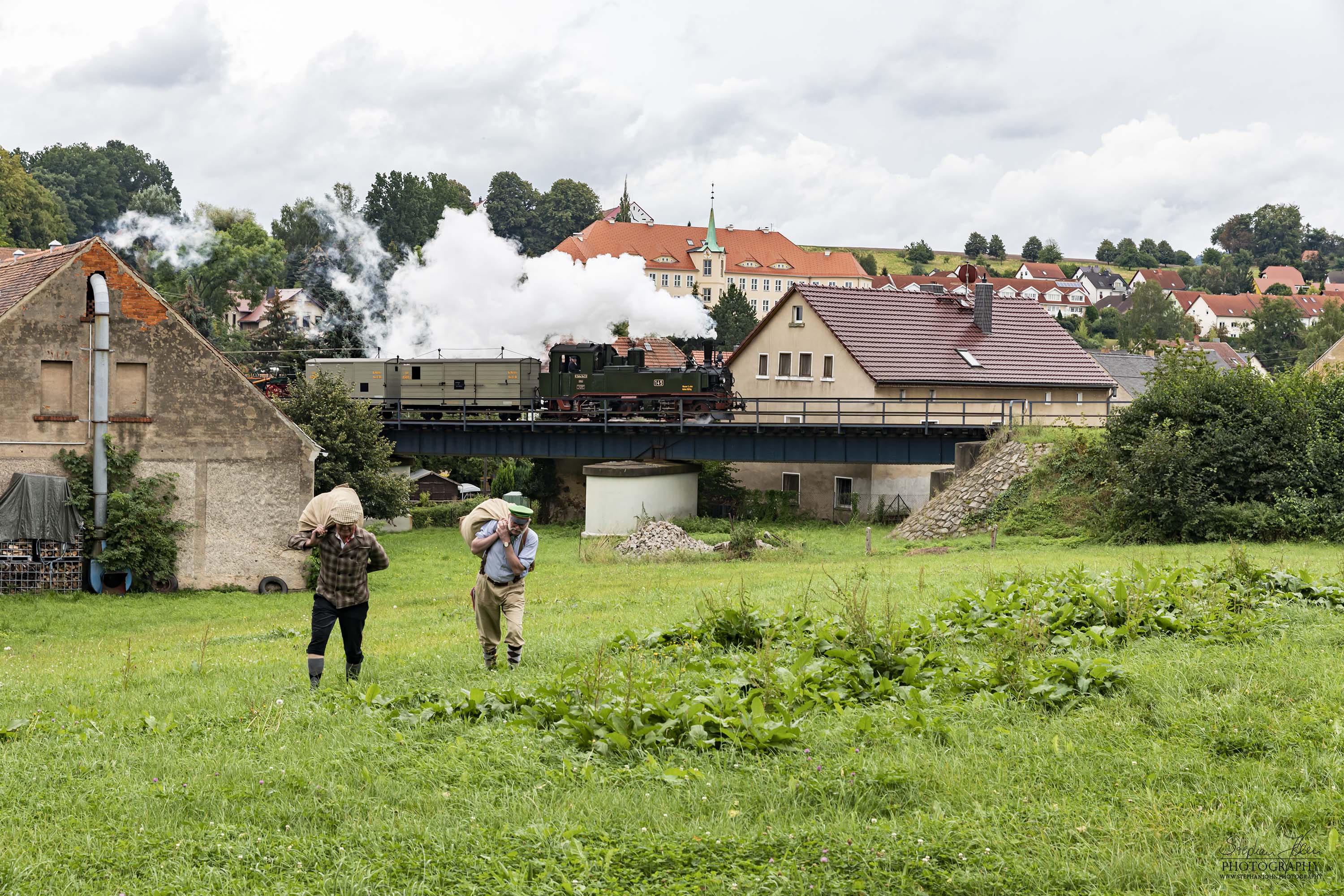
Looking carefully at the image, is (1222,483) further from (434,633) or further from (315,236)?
(315,236)

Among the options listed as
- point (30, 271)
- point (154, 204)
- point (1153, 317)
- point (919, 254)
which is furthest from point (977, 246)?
point (30, 271)

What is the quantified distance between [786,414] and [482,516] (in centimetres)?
2775

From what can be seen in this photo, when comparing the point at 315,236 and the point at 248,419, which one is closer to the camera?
the point at 248,419

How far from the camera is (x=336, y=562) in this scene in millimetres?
8750

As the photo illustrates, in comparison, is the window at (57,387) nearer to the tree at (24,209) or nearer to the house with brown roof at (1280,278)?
the tree at (24,209)

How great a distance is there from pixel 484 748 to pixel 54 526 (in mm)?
19747

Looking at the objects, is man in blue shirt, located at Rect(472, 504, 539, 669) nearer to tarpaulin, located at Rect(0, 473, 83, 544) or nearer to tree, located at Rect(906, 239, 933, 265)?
tarpaulin, located at Rect(0, 473, 83, 544)

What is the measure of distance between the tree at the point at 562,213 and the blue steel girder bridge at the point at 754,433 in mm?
87684

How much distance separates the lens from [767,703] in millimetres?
6961

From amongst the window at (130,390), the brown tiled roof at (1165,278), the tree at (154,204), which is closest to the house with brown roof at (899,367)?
the window at (130,390)

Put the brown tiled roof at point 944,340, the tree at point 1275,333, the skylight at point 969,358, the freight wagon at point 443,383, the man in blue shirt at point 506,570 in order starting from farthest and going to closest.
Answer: the tree at point 1275,333
the freight wagon at point 443,383
the skylight at point 969,358
the brown tiled roof at point 944,340
the man in blue shirt at point 506,570

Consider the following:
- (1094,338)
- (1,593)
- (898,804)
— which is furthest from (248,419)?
(1094,338)

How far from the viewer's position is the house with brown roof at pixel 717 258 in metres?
112

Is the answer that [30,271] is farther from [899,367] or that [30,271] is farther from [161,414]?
[899,367]
